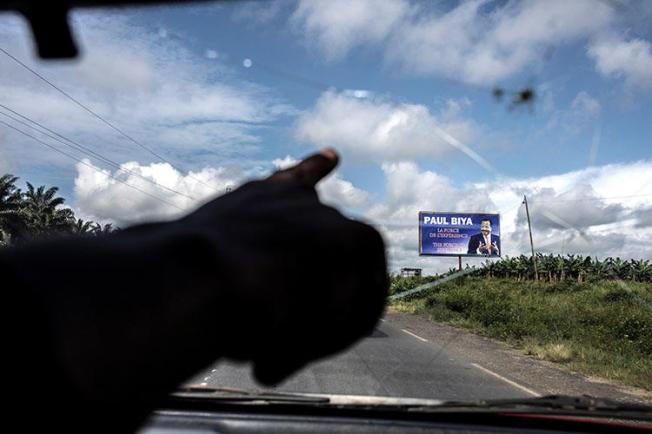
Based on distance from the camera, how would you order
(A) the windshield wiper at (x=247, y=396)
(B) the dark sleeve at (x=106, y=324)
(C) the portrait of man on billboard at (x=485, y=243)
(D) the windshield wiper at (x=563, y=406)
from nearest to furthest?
(B) the dark sleeve at (x=106, y=324)
(D) the windshield wiper at (x=563, y=406)
(A) the windshield wiper at (x=247, y=396)
(C) the portrait of man on billboard at (x=485, y=243)

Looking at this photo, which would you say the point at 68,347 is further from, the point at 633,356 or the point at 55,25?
the point at 633,356

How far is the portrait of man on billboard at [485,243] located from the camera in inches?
153

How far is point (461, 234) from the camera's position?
476 cm

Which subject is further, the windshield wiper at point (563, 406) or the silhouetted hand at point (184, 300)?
the windshield wiper at point (563, 406)

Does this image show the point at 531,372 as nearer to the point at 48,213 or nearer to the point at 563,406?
the point at 563,406

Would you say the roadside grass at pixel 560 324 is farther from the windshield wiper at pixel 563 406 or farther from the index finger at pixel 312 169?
the index finger at pixel 312 169

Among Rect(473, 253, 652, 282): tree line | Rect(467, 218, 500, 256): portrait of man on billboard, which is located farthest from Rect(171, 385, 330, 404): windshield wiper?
Rect(473, 253, 652, 282): tree line

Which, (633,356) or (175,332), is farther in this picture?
(633,356)

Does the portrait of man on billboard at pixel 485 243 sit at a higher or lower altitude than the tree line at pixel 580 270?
lower

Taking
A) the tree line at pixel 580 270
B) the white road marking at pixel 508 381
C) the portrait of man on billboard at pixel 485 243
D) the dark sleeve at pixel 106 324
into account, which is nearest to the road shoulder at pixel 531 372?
the white road marking at pixel 508 381

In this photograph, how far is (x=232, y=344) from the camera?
892 millimetres

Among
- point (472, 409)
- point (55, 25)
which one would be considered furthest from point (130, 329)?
point (472, 409)

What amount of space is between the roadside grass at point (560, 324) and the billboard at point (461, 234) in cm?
759

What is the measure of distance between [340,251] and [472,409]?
2.08 m
